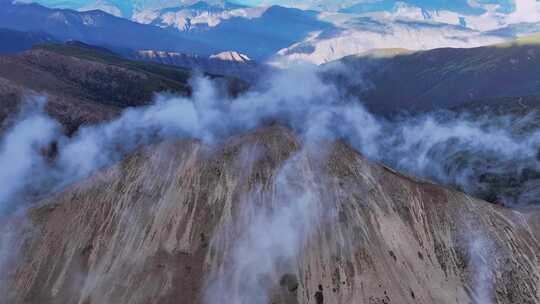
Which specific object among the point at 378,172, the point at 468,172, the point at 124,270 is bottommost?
the point at 468,172

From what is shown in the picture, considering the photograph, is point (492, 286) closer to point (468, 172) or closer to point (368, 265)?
point (368, 265)

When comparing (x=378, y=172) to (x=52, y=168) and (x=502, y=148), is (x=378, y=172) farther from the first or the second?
(x=502, y=148)

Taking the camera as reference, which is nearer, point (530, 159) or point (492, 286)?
point (492, 286)

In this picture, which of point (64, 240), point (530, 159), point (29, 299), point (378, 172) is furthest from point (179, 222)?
point (530, 159)

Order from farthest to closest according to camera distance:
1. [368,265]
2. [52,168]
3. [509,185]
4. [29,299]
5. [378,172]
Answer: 1. [509,185]
2. [52,168]
3. [378,172]
4. [368,265]
5. [29,299]

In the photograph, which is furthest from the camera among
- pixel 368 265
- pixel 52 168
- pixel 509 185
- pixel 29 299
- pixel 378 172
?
pixel 509 185

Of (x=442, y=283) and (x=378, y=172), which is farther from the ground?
(x=378, y=172)

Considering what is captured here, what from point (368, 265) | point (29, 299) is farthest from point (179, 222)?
point (368, 265)
